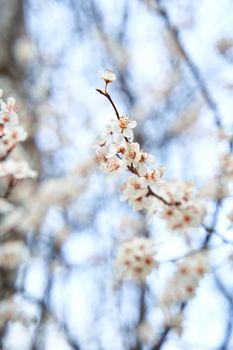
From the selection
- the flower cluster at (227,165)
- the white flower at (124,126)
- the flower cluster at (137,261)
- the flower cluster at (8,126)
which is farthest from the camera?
the flower cluster at (227,165)

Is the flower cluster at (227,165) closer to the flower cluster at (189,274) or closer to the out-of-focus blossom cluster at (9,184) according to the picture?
the flower cluster at (189,274)

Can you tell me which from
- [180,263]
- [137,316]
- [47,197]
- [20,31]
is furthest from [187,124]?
[20,31]

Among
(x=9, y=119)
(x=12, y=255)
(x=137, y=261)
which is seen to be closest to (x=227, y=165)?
(x=137, y=261)

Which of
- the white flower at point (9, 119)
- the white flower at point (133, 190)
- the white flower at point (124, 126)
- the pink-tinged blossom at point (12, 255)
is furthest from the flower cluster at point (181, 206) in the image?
the pink-tinged blossom at point (12, 255)

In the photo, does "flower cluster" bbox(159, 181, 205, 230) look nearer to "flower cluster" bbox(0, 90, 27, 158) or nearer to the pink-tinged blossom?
"flower cluster" bbox(0, 90, 27, 158)

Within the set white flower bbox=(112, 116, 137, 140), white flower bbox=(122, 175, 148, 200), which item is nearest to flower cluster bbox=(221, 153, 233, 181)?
white flower bbox=(122, 175, 148, 200)

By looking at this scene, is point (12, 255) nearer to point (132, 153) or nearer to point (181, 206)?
point (181, 206)
